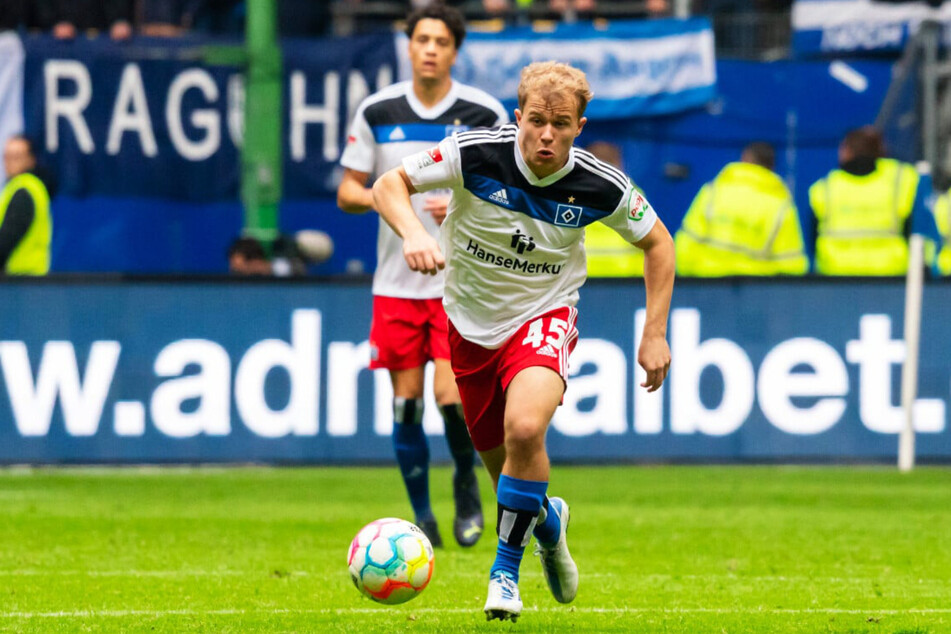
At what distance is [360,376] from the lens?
499 inches

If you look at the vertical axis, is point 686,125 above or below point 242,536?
above

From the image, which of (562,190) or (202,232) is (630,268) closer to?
(202,232)

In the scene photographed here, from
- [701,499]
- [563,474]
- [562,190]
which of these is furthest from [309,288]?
[562,190]

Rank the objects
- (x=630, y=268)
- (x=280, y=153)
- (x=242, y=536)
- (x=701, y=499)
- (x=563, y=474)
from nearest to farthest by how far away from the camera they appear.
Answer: (x=242, y=536) < (x=701, y=499) < (x=563, y=474) < (x=630, y=268) < (x=280, y=153)

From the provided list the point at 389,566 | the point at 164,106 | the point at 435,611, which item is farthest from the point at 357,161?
the point at 164,106

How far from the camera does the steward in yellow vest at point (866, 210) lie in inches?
574

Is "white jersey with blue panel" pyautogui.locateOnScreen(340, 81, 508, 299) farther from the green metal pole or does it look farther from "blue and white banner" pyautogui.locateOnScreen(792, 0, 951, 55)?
"blue and white banner" pyautogui.locateOnScreen(792, 0, 951, 55)

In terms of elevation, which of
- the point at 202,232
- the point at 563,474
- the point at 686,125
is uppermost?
the point at 686,125

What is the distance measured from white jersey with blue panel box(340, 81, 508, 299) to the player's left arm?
215 cm

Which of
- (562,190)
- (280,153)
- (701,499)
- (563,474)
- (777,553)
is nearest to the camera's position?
(562,190)

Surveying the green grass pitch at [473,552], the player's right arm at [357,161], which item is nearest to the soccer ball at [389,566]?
the green grass pitch at [473,552]

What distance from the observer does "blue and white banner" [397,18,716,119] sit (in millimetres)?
16203

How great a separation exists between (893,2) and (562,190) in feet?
36.5

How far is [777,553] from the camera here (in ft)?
29.0
